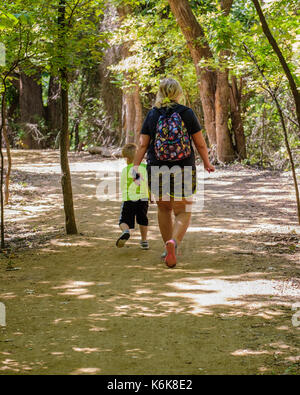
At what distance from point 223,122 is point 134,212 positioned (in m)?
10.5

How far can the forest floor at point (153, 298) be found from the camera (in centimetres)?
379

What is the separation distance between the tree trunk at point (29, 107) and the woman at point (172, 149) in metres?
21.9

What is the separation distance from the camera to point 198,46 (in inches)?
632

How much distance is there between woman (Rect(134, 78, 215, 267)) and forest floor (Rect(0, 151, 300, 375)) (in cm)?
66

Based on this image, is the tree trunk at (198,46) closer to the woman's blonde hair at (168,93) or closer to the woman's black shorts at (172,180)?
the woman's blonde hair at (168,93)

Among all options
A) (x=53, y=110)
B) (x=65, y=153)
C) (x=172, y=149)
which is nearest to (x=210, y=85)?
(x=65, y=153)

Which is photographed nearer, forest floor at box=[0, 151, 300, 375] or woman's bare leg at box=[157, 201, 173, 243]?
forest floor at box=[0, 151, 300, 375]

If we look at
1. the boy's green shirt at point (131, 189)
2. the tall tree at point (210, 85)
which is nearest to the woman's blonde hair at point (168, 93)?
the boy's green shirt at point (131, 189)

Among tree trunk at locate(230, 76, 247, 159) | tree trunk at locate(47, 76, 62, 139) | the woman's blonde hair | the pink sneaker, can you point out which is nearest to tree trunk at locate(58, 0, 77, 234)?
the woman's blonde hair

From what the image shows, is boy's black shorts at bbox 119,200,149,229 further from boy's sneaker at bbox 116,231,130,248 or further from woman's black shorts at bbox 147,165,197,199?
woman's black shorts at bbox 147,165,197,199

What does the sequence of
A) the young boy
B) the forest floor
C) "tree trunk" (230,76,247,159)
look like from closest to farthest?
1. the forest floor
2. the young boy
3. "tree trunk" (230,76,247,159)

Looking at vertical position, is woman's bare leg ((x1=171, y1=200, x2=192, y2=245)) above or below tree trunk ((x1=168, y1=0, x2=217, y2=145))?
below

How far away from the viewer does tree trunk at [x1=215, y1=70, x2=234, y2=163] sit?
16641 millimetres

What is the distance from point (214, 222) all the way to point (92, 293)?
13.2ft
